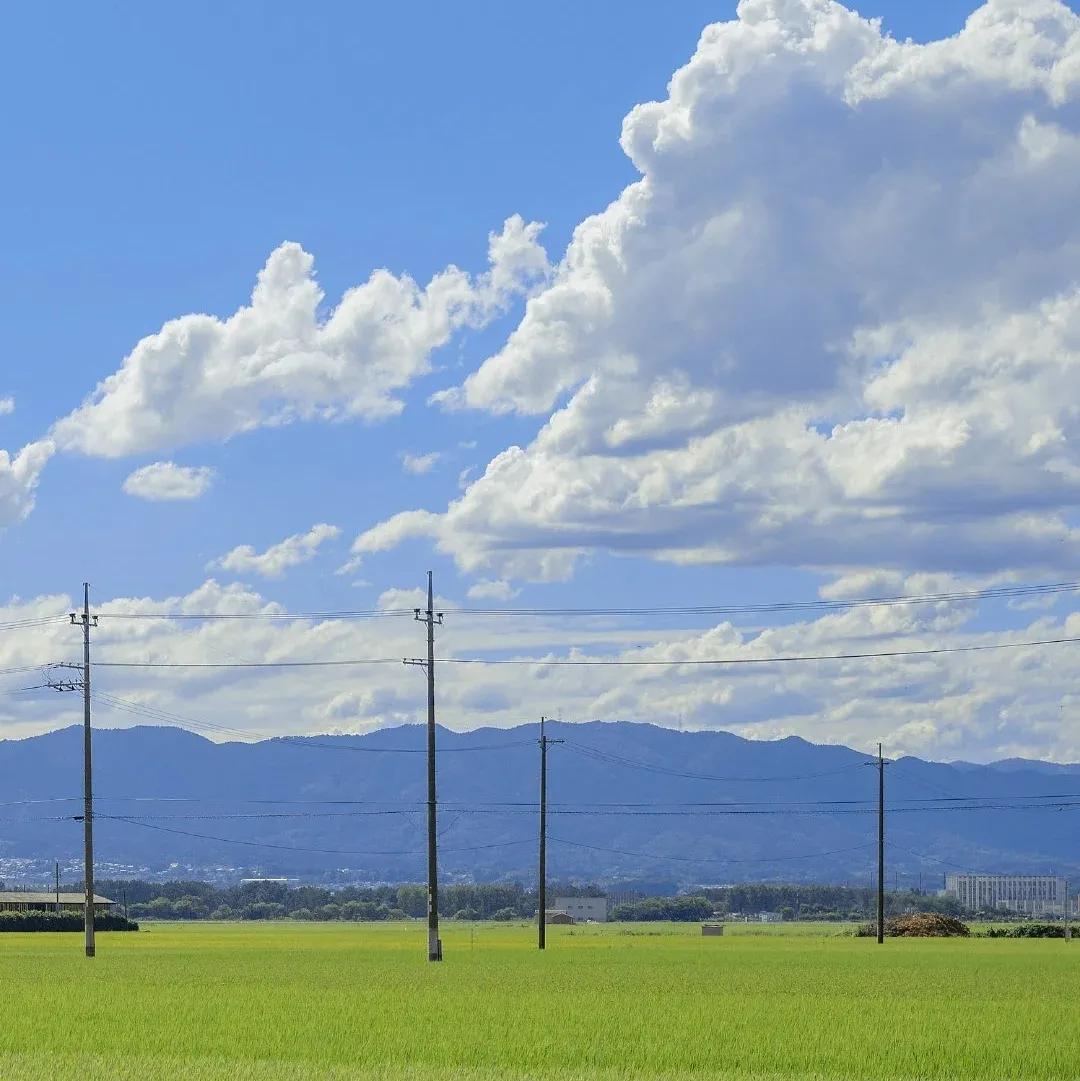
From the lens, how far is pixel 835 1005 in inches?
1935

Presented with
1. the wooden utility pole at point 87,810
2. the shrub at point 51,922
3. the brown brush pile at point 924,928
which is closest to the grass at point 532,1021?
the wooden utility pole at point 87,810

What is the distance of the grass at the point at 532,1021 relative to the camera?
111 feet

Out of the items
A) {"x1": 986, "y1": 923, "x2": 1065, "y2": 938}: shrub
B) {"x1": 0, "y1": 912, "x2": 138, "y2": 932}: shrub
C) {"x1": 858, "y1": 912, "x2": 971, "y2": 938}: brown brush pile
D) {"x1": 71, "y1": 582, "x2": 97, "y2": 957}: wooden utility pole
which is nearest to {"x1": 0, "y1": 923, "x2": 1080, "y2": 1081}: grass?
{"x1": 71, "y1": 582, "x2": 97, "y2": 957}: wooden utility pole

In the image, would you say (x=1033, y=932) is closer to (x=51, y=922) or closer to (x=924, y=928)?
(x=924, y=928)

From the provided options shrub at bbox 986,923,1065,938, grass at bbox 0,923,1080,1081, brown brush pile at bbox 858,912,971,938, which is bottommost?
shrub at bbox 986,923,1065,938

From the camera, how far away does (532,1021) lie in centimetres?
4350

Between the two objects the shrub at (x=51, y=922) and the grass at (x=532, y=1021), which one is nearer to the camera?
the grass at (x=532, y=1021)

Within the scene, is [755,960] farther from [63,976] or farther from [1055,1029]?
[1055,1029]

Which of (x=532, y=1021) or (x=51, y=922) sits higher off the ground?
(x=532, y=1021)

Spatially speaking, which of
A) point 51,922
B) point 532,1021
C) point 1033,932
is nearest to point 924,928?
point 1033,932

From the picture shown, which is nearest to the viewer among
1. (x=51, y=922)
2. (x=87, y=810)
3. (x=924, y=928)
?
(x=87, y=810)

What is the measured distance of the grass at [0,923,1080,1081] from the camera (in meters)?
33.9

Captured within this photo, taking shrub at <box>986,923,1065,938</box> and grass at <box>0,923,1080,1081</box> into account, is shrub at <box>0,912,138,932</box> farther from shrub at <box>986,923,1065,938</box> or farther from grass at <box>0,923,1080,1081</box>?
shrub at <box>986,923,1065,938</box>

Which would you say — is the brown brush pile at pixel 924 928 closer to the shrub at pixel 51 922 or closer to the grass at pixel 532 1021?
the shrub at pixel 51 922
